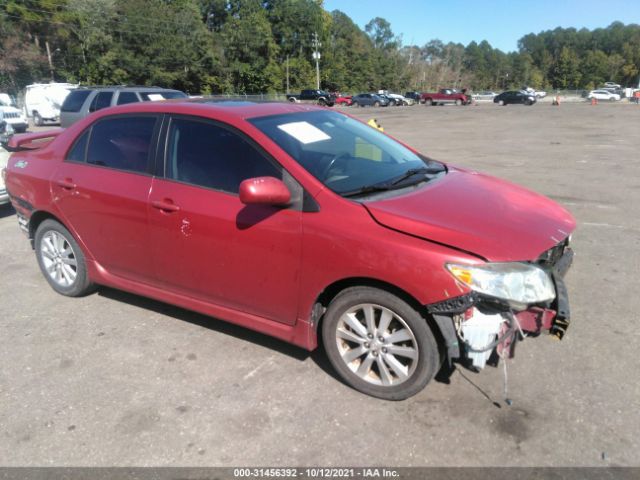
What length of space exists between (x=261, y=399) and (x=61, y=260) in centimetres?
251

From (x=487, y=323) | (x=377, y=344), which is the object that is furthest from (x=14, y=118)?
(x=487, y=323)

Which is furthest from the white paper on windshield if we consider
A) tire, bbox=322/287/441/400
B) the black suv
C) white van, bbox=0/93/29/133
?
white van, bbox=0/93/29/133

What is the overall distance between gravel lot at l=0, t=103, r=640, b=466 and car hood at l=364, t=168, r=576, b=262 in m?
0.91

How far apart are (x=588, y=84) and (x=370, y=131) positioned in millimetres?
Answer: 130120

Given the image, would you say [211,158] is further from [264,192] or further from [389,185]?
[389,185]

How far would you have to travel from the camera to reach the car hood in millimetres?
2736

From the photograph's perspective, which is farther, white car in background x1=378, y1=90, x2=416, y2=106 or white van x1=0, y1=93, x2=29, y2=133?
white car in background x1=378, y1=90, x2=416, y2=106

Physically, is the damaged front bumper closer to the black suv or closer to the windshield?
the windshield

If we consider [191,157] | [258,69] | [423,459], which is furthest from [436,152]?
[258,69]

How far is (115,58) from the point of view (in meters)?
55.6

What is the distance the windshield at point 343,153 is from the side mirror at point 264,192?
254 mm

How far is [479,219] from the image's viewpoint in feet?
9.71

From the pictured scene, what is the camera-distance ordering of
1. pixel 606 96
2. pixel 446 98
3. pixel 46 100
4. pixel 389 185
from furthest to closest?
pixel 606 96, pixel 446 98, pixel 46 100, pixel 389 185

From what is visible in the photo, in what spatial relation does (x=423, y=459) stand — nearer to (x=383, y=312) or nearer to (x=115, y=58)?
(x=383, y=312)
